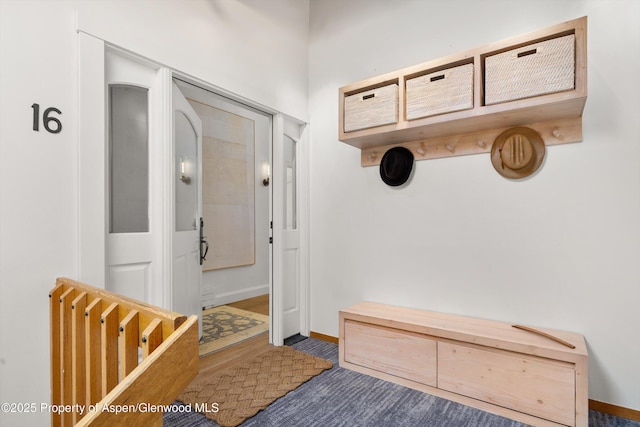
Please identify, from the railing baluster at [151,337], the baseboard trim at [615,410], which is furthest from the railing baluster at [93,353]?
the baseboard trim at [615,410]

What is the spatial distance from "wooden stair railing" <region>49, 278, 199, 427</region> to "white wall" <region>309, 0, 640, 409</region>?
6.68ft

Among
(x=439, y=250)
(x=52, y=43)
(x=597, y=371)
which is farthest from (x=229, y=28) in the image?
(x=597, y=371)

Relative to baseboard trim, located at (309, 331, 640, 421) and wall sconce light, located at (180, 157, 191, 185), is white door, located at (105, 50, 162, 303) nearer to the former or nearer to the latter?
wall sconce light, located at (180, 157, 191, 185)

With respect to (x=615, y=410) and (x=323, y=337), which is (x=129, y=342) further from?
(x=615, y=410)

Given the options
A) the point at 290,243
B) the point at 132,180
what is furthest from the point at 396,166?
the point at 132,180

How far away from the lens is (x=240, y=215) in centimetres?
463

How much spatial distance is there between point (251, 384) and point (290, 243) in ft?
4.16

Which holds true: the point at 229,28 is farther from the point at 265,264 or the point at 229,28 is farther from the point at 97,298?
the point at 265,264

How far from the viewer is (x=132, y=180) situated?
6.77 feet

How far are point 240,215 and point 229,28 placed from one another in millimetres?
2528

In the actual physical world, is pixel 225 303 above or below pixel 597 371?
below

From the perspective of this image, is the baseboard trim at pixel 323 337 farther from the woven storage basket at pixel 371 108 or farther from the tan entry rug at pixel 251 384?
the woven storage basket at pixel 371 108

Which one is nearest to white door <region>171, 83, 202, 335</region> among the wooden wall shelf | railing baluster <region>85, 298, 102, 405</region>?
railing baluster <region>85, 298, 102, 405</region>

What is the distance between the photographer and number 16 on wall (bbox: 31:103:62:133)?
1.64 metres
